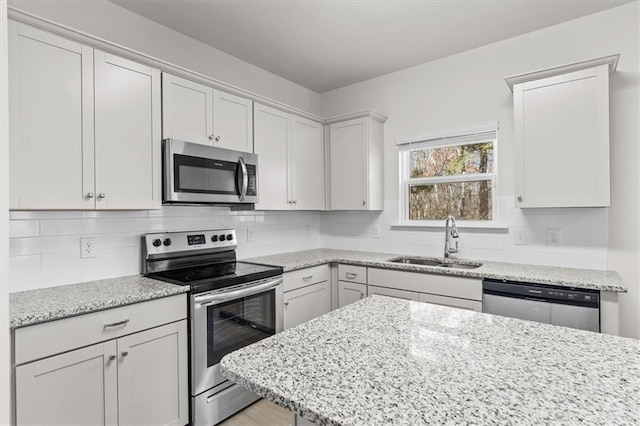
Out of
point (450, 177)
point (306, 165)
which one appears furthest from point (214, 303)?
point (450, 177)

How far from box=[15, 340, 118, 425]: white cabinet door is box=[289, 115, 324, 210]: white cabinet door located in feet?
6.45

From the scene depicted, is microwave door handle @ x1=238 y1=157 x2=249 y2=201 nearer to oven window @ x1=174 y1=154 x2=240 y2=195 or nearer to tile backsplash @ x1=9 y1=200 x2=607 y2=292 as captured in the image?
oven window @ x1=174 y1=154 x2=240 y2=195

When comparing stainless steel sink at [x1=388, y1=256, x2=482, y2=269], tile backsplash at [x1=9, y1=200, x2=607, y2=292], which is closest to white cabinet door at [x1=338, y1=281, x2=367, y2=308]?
stainless steel sink at [x1=388, y1=256, x2=482, y2=269]

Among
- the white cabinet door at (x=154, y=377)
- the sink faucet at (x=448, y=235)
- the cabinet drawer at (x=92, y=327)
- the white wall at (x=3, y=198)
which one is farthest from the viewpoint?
the sink faucet at (x=448, y=235)

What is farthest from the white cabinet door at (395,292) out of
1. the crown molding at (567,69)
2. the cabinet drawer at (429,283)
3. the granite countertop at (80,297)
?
the crown molding at (567,69)

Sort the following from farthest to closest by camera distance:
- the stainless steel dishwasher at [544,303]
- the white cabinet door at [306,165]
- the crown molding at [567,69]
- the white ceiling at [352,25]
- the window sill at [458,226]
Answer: the white cabinet door at [306,165] < the window sill at [458,226] < the white ceiling at [352,25] < the crown molding at [567,69] < the stainless steel dishwasher at [544,303]

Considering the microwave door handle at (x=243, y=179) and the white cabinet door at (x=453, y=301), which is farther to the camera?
the microwave door handle at (x=243, y=179)

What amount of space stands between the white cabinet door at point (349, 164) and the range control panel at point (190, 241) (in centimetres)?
116

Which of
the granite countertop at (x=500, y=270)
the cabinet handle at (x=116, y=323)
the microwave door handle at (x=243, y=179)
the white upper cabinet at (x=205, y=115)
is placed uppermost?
the white upper cabinet at (x=205, y=115)

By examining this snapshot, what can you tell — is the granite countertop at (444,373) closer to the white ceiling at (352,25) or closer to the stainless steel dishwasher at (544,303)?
the stainless steel dishwasher at (544,303)

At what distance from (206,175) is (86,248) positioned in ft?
2.81

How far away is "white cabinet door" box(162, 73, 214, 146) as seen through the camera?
226 cm

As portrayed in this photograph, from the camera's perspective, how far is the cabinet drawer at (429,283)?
2.45 meters

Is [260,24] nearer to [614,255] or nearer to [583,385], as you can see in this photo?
[583,385]
